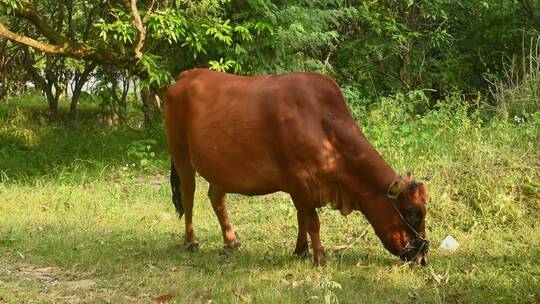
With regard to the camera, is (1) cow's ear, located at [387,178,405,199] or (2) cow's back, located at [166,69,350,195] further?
(2) cow's back, located at [166,69,350,195]

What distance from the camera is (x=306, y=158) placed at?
5.24 m

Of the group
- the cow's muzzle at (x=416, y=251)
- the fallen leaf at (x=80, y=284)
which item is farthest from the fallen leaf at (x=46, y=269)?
the cow's muzzle at (x=416, y=251)

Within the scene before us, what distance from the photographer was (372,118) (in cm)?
997

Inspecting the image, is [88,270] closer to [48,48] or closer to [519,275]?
[519,275]

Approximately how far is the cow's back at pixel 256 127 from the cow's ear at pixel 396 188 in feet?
1.78

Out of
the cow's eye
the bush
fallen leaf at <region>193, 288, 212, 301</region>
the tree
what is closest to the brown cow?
the cow's eye

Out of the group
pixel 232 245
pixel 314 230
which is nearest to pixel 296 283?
pixel 314 230

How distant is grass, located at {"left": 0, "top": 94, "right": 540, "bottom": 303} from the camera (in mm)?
4914

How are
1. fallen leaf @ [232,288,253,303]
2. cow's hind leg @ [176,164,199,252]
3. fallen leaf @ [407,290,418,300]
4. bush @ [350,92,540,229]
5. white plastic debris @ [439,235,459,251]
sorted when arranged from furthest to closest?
bush @ [350,92,540,229]
cow's hind leg @ [176,164,199,252]
white plastic debris @ [439,235,459,251]
fallen leaf @ [407,290,418,300]
fallen leaf @ [232,288,253,303]

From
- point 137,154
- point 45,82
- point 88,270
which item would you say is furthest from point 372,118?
point 45,82

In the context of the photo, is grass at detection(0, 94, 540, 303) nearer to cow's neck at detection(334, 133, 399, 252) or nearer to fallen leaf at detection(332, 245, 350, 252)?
fallen leaf at detection(332, 245, 350, 252)

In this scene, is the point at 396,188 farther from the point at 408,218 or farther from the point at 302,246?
the point at 302,246

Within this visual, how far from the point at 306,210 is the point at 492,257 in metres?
1.69

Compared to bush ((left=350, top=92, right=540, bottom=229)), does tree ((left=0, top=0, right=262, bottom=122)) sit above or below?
above
